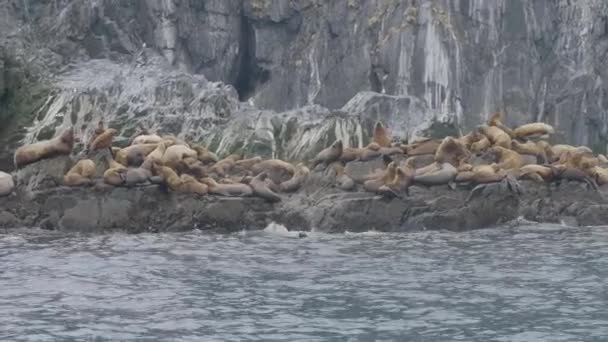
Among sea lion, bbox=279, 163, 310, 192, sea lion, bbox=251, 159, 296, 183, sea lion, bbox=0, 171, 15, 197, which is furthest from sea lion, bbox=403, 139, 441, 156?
sea lion, bbox=0, 171, 15, 197

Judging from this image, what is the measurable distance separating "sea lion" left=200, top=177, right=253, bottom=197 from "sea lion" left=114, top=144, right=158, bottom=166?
5.69 ft

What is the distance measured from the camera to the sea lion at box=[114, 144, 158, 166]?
24.2m

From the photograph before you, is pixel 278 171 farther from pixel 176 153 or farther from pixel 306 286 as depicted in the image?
pixel 306 286

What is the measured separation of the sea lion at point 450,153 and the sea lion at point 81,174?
7677mm

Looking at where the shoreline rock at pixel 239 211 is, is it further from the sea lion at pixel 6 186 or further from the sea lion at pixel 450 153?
the sea lion at pixel 450 153

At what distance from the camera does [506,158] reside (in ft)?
81.7

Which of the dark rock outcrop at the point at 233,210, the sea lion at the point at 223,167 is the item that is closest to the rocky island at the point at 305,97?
the dark rock outcrop at the point at 233,210

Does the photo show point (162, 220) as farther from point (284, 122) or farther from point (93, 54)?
point (93, 54)

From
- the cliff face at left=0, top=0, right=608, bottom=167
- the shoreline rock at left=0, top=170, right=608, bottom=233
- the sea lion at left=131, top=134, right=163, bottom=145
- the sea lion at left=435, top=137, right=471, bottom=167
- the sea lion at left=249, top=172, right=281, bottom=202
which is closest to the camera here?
the shoreline rock at left=0, top=170, right=608, bottom=233

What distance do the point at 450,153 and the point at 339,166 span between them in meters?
2.56

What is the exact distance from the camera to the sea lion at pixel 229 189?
23.2 meters

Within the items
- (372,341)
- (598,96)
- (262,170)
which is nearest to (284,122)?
(262,170)

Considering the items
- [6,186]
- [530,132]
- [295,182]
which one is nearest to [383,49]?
[530,132]

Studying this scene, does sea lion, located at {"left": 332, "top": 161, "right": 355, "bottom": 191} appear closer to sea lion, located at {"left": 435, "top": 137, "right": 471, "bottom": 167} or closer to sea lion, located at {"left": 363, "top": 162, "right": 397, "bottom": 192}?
sea lion, located at {"left": 363, "top": 162, "right": 397, "bottom": 192}
